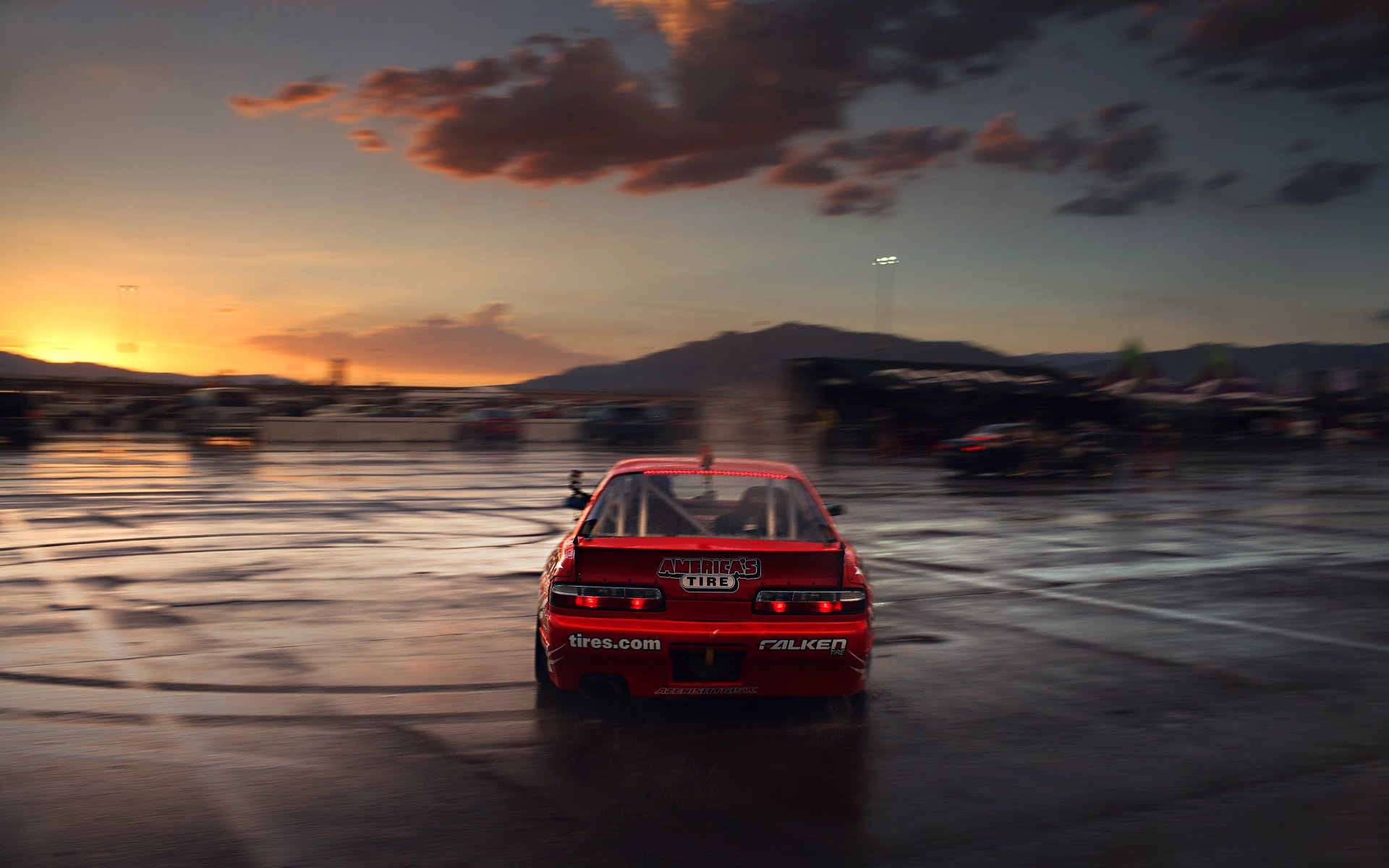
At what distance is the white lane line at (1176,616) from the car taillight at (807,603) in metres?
4.46

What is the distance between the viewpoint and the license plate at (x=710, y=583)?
5457mm

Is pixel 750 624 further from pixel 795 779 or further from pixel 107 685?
pixel 107 685

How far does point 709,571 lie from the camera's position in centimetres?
547

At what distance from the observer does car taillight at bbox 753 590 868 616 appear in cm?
547

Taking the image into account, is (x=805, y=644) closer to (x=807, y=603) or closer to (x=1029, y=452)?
(x=807, y=603)

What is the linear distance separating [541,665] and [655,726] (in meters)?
0.80

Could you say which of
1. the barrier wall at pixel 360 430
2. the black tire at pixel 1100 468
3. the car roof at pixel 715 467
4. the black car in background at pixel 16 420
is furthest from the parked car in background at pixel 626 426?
the car roof at pixel 715 467

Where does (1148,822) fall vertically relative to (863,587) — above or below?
below

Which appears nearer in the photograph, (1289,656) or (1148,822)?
(1148,822)

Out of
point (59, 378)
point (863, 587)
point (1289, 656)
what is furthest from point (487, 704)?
point (59, 378)

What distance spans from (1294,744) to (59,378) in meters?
153

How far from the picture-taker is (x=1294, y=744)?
18.0ft

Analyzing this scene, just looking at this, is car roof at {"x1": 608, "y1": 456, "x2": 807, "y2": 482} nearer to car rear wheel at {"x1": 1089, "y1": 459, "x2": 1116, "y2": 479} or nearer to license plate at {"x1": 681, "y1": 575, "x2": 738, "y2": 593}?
license plate at {"x1": 681, "y1": 575, "x2": 738, "y2": 593}

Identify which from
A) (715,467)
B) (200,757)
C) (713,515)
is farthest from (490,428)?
(200,757)
